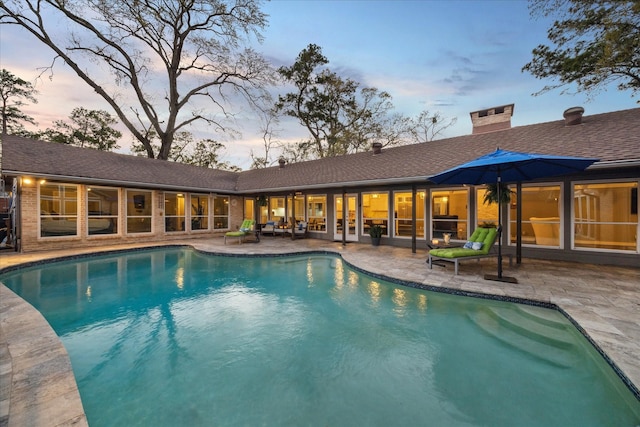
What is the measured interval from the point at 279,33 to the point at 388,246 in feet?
48.7

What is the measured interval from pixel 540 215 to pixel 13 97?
3376 cm

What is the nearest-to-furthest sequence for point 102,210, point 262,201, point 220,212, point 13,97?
1. point 102,210
2. point 262,201
3. point 220,212
4. point 13,97

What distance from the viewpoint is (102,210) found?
→ 36.1 ft

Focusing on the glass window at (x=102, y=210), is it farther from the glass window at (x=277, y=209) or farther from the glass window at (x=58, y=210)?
the glass window at (x=277, y=209)

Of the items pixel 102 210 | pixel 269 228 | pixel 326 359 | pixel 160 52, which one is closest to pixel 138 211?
pixel 102 210

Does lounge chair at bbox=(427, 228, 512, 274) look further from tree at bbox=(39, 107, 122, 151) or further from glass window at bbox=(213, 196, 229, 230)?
tree at bbox=(39, 107, 122, 151)

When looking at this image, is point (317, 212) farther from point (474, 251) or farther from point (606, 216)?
point (606, 216)

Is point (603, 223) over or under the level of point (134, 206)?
under

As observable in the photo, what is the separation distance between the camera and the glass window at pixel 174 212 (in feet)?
42.5

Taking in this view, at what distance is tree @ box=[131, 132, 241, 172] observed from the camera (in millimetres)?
25453

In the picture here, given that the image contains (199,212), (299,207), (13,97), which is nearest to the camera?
(299,207)

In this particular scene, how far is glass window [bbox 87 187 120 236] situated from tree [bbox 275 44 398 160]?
14.1 meters

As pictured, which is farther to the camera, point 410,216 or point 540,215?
point 410,216

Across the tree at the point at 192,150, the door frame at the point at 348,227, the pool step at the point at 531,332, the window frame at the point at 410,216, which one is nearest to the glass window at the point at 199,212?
the door frame at the point at 348,227
